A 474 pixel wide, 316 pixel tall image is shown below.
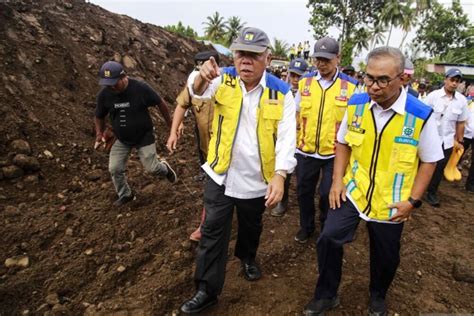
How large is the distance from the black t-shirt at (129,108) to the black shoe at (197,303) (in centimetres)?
226

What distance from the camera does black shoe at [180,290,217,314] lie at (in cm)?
259

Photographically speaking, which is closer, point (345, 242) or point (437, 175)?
point (345, 242)

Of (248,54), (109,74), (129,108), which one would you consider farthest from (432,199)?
(109,74)

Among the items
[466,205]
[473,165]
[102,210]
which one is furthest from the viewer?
[473,165]

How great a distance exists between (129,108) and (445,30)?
42.0 metres

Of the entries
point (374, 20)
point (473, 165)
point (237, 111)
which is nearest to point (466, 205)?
point (473, 165)

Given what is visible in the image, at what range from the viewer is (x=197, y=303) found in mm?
2605

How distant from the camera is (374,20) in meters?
32.9

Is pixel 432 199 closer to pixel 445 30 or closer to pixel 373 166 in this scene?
pixel 373 166

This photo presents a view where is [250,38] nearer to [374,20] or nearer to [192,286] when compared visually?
[192,286]

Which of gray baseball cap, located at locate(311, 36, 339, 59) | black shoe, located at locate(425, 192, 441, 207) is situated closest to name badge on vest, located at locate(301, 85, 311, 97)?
gray baseball cap, located at locate(311, 36, 339, 59)

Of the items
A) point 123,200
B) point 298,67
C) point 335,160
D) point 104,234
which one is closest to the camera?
point 335,160

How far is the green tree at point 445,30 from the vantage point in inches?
1388

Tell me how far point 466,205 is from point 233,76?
481 centimetres
